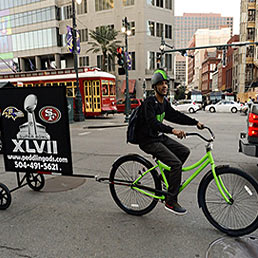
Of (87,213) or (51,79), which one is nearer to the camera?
(87,213)

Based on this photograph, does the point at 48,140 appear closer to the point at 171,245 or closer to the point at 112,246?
the point at 112,246

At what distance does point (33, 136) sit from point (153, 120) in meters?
2.02

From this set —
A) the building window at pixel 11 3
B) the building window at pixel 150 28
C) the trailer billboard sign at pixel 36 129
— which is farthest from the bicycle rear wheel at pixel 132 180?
the building window at pixel 11 3

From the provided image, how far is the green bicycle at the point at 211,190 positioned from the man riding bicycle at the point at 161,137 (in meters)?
0.12

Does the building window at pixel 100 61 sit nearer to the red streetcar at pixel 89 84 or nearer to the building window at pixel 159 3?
the building window at pixel 159 3

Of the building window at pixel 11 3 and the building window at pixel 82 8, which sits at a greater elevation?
the building window at pixel 11 3

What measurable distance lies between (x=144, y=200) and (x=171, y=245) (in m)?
0.92

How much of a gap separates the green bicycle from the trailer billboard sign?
951 mm

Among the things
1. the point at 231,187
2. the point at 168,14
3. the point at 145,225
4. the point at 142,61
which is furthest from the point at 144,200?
the point at 168,14

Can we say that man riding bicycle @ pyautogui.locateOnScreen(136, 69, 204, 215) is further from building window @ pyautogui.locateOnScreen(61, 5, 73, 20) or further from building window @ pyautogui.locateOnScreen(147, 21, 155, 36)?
building window @ pyautogui.locateOnScreen(61, 5, 73, 20)

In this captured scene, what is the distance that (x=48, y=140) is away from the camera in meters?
3.77

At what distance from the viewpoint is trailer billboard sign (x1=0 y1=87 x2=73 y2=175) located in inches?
146

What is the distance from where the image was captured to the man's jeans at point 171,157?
309cm

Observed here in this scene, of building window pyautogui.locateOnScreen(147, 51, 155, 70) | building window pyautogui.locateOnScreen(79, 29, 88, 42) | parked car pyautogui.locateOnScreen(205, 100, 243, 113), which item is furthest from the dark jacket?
building window pyautogui.locateOnScreen(79, 29, 88, 42)
